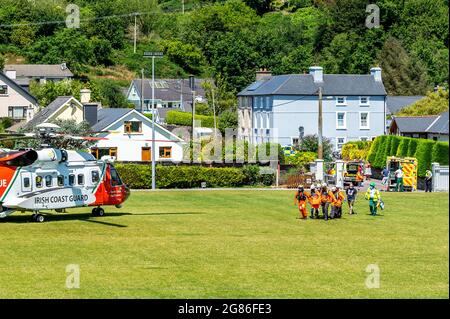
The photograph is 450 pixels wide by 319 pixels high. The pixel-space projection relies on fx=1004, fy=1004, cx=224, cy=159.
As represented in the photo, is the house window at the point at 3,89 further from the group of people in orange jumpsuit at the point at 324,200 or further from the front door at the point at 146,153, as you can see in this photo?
the group of people in orange jumpsuit at the point at 324,200

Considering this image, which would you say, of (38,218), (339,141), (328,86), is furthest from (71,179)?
(328,86)

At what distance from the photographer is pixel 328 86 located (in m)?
106

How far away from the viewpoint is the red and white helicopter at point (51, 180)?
138 ft

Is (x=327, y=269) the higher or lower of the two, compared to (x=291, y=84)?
lower

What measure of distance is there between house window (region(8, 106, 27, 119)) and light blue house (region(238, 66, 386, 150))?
2608 cm

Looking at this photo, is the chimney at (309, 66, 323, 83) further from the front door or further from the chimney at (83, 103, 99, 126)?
the chimney at (83, 103, 99, 126)

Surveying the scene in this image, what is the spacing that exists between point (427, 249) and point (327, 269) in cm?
669

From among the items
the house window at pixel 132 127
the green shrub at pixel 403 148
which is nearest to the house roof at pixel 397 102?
the house window at pixel 132 127

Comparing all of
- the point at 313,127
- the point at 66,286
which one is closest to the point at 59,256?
the point at 66,286

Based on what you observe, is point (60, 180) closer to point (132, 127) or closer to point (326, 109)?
point (132, 127)

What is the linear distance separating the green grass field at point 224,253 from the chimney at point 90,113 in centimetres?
4249

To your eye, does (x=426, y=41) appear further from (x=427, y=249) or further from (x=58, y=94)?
(x=427, y=249)

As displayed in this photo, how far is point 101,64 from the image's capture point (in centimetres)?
15788

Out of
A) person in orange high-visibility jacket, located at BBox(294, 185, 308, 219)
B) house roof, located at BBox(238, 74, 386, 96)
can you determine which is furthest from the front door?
person in orange high-visibility jacket, located at BBox(294, 185, 308, 219)
